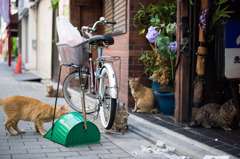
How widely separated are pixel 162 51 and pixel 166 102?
922mm

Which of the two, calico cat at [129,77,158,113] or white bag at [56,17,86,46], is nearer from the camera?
white bag at [56,17,86,46]

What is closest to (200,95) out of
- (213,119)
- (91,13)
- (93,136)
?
(213,119)

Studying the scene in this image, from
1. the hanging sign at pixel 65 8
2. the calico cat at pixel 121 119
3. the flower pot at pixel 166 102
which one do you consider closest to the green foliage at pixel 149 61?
the flower pot at pixel 166 102

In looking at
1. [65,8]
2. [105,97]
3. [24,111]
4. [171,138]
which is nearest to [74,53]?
[105,97]

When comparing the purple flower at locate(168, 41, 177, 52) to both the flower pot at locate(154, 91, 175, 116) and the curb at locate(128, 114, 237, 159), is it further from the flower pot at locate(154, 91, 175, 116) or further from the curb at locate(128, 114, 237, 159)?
the curb at locate(128, 114, 237, 159)

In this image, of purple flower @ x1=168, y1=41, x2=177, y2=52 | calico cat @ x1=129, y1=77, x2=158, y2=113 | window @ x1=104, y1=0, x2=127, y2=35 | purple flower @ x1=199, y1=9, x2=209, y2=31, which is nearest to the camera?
purple flower @ x1=199, y1=9, x2=209, y2=31

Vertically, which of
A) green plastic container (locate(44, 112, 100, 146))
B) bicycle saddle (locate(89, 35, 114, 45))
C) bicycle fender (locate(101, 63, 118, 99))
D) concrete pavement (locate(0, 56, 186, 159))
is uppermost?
bicycle saddle (locate(89, 35, 114, 45))

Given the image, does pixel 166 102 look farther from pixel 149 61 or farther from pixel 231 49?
pixel 231 49

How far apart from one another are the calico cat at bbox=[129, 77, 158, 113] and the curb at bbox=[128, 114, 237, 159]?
340 mm

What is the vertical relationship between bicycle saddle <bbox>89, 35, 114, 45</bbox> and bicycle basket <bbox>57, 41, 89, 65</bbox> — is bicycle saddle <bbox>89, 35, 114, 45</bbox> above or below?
above

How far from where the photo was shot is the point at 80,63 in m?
5.36

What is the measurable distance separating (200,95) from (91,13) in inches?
241

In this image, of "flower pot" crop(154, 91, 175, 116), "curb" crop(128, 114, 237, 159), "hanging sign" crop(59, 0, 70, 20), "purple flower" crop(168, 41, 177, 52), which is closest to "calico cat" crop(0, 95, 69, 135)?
"curb" crop(128, 114, 237, 159)

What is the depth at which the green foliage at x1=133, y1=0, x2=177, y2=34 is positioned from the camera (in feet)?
19.6
